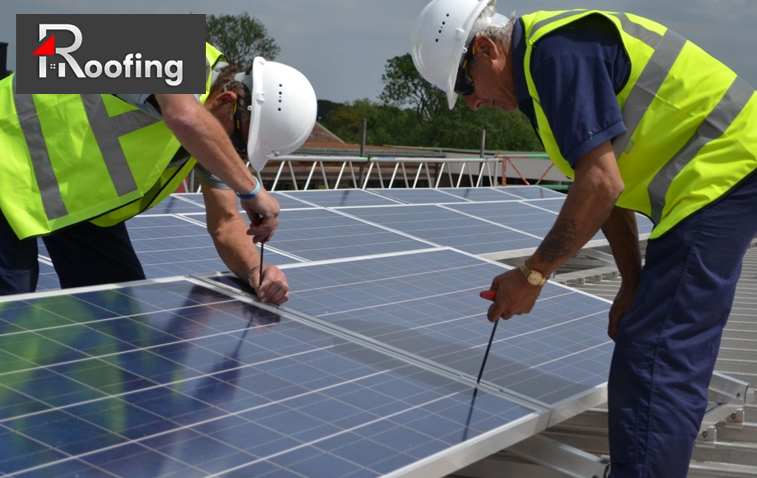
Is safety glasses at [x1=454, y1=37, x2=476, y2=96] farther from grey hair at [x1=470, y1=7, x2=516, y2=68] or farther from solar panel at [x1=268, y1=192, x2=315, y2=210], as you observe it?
solar panel at [x1=268, y1=192, x2=315, y2=210]

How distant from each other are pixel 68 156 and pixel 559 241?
2275 millimetres

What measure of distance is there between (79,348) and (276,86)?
6.21ft

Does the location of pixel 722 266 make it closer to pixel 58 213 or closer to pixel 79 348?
pixel 79 348

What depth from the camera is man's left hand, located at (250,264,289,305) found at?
393 centimetres

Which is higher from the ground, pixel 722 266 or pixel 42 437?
pixel 722 266

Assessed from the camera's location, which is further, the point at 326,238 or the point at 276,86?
the point at 326,238

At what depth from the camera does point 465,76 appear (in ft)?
12.0

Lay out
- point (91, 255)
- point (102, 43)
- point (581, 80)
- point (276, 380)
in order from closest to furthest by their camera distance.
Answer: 1. point (276, 380)
2. point (581, 80)
3. point (91, 255)
4. point (102, 43)

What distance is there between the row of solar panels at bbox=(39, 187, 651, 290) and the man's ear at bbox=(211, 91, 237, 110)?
4.64 ft

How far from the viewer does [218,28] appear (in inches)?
3027

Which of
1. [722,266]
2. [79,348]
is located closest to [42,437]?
[79,348]

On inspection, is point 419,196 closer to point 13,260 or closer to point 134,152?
point 134,152

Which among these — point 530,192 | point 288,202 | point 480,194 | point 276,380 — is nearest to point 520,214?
point 480,194

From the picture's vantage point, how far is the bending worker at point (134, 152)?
156 inches
